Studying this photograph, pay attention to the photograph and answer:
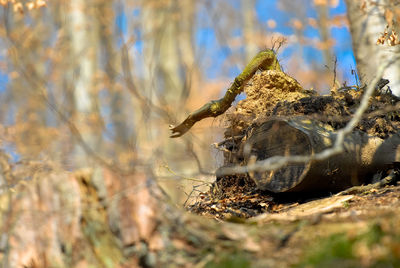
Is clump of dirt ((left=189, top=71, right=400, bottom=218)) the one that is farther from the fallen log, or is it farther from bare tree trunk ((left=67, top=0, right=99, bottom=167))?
bare tree trunk ((left=67, top=0, right=99, bottom=167))

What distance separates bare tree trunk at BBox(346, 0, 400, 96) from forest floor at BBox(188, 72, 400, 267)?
1.02 meters

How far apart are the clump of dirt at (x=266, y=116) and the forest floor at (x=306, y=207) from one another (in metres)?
0.01

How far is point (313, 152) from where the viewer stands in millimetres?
3316

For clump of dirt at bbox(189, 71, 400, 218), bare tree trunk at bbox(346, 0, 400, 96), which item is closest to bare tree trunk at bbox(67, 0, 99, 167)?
clump of dirt at bbox(189, 71, 400, 218)

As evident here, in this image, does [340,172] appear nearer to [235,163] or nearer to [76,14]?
[235,163]

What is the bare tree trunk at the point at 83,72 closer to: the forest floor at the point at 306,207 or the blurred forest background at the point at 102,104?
the blurred forest background at the point at 102,104

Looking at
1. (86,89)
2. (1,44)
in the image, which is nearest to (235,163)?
(86,89)

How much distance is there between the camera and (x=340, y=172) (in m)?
3.62

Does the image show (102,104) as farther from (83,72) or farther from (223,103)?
(223,103)

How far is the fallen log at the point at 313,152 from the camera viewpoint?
11.2 feet

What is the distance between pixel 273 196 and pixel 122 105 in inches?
616

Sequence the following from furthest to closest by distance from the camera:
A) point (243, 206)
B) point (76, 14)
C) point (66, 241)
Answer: point (76, 14) → point (243, 206) → point (66, 241)

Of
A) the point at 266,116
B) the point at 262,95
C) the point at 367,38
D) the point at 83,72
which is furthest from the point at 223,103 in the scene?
the point at 83,72

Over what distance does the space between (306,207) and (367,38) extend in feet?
10.6
